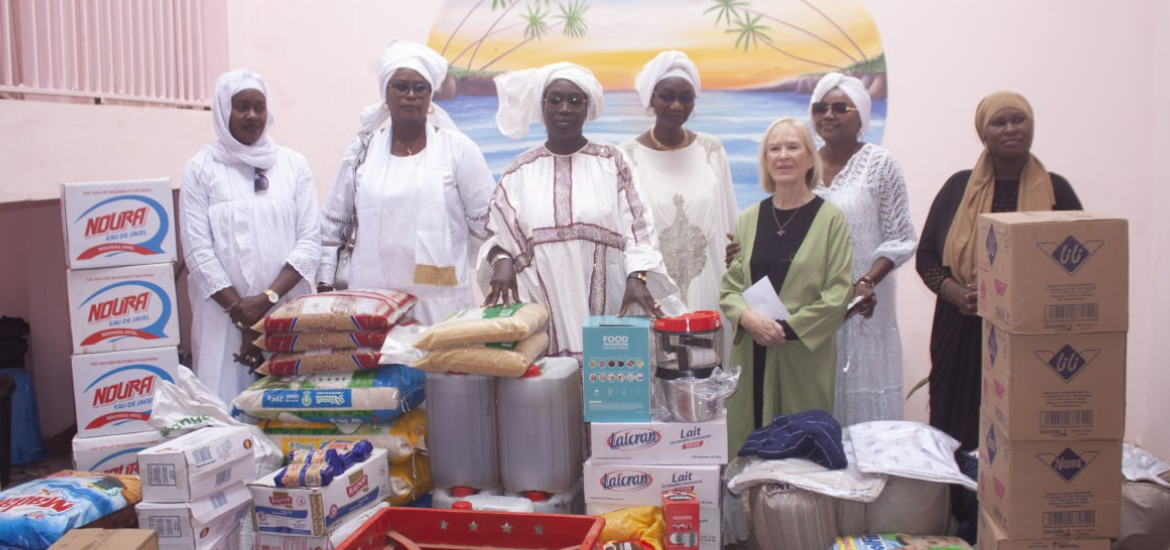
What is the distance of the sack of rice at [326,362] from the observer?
10.6 feet

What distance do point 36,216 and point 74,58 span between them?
1413 millimetres

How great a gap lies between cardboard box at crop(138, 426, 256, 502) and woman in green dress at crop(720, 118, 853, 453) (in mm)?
1770

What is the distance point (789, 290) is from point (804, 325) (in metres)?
0.17

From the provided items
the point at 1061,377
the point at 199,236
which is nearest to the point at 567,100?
the point at 199,236

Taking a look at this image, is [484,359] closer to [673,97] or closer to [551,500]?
[551,500]

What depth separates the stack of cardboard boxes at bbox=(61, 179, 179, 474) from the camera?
337cm

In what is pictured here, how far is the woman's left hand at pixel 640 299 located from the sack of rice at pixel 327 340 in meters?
0.87

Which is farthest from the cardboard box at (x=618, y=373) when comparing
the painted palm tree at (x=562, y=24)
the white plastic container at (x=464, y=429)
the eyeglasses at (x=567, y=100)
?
the painted palm tree at (x=562, y=24)

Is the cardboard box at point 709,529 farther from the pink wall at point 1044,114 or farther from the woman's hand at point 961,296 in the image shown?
the pink wall at point 1044,114

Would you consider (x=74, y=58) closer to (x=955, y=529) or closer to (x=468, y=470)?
(x=468, y=470)

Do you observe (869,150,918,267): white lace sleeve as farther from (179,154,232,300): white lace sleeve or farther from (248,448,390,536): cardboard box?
(179,154,232,300): white lace sleeve

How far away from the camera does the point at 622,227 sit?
136 inches

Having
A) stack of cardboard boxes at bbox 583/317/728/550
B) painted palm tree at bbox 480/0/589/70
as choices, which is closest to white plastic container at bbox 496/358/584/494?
stack of cardboard boxes at bbox 583/317/728/550

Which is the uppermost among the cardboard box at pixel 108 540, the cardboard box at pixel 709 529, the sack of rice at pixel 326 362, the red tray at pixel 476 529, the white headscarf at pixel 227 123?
the white headscarf at pixel 227 123
